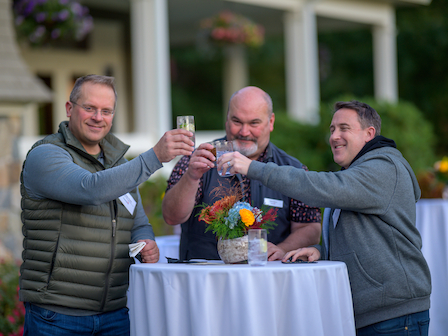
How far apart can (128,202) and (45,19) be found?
5.45m

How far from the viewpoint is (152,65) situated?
881cm

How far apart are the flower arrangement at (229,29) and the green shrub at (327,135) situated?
5.43ft

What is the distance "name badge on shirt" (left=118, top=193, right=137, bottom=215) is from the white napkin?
21 cm

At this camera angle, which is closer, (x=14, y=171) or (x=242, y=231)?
(x=242, y=231)

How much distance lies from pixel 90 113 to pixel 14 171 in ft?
13.1

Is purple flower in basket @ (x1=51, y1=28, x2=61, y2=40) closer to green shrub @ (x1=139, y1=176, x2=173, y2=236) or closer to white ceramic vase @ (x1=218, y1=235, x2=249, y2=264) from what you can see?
green shrub @ (x1=139, y1=176, x2=173, y2=236)

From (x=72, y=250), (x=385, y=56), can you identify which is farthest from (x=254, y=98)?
(x=385, y=56)

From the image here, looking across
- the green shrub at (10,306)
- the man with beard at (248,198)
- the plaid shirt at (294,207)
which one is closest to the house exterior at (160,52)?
the green shrub at (10,306)

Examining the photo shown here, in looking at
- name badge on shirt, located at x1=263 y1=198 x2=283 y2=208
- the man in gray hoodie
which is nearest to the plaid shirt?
name badge on shirt, located at x1=263 y1=198 x2=283 y2=208

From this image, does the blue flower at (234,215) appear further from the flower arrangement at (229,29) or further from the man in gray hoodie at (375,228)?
the flower arrangement at (229,29)

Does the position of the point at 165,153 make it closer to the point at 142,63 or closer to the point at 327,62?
the point at 142,63

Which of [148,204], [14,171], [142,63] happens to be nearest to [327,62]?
[142,63]

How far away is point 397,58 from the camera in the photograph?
19156 mm

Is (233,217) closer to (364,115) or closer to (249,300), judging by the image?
(249,300)
